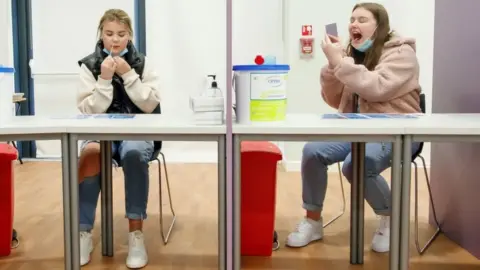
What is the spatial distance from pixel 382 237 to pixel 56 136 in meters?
1.33

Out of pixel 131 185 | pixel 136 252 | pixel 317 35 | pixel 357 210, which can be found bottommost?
pixel 136 252

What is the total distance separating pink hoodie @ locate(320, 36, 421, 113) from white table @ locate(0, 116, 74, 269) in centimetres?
98

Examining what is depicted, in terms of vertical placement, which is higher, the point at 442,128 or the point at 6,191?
the point at 442,128

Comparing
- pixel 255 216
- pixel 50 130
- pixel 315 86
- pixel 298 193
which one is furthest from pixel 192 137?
pixel 315 86

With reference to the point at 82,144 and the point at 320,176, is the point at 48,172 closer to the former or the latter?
the point at 82,144

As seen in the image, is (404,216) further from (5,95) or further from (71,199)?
(5,95)

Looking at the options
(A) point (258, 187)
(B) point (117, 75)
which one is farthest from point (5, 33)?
(A) point (258, 187)

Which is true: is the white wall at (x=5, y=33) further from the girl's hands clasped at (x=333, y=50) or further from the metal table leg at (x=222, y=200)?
the metal table leg at (x=222, y=200)

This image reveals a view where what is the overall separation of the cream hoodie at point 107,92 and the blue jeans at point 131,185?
177mm

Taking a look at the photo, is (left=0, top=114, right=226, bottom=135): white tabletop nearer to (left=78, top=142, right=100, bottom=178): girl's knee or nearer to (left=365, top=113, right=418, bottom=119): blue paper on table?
(left=78, top=142, right=100, bottom=178): girl's knee

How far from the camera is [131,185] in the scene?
2227 mm

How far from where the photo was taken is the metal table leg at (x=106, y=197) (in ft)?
7.52

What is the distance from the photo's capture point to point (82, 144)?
2.33 m

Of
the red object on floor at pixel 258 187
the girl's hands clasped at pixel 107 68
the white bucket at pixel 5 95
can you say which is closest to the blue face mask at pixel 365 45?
the red object on floor at pixel 258 187
